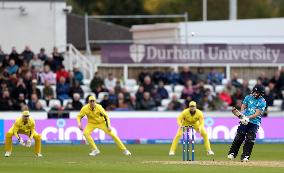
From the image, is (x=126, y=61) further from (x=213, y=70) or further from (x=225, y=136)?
(x=225, y=136)

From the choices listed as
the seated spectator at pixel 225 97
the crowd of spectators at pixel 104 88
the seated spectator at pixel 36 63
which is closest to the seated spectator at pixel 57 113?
the crowd of spectators at pixel 104 88

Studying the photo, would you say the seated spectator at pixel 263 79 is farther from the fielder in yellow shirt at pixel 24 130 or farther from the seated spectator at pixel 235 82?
Answer: the fielder in yellow shirt at pixel 24 130

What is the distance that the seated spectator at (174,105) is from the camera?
38.4 metres

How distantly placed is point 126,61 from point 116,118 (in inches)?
334

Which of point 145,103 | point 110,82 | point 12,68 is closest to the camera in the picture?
point 145,103

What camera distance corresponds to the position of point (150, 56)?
1734 inches

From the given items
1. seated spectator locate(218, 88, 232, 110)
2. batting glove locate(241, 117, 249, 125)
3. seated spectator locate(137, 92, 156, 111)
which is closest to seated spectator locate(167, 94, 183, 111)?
seated spectator locate(137, 92, 156, 111)

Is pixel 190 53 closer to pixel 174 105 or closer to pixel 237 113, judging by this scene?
pixel 174 105

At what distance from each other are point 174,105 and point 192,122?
888 cm

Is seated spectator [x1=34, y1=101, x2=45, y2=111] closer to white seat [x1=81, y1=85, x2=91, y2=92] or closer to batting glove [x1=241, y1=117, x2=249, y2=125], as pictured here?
white seat [x1=81, y1=85, x2=91, y2=92]

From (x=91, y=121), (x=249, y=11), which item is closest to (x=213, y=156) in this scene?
(x=91, y=121)

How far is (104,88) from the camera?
131ft

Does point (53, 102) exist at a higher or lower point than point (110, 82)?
lower

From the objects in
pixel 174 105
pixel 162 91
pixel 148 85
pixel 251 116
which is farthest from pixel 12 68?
pixel 251 116
